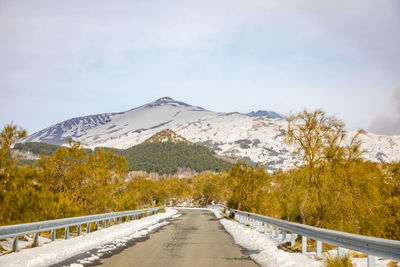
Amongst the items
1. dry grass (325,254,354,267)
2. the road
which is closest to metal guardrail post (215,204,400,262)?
dry grass (325,254,354,267)

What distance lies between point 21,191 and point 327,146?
1402cm

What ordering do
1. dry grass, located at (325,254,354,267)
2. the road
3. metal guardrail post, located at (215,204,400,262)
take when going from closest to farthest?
metal guardrail post, located at (215,204,400,262)
dry grass, located at (325,254,354,267)
the road

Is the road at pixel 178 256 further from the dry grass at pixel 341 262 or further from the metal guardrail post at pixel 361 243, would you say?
the dry grass at pixel 341 262

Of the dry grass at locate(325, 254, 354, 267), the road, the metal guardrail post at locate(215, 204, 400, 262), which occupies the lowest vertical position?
the road

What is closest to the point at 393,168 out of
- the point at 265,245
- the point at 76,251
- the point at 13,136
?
the point at 265,245

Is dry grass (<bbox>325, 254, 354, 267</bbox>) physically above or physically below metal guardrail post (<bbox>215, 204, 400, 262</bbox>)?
below

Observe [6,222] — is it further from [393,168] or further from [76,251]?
[393,168]

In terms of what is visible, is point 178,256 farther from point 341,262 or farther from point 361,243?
point 361,243

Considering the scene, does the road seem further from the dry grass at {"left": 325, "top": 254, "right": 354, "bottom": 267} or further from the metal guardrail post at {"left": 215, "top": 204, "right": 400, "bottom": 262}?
the dry grass at {"left": 325, "top": 254, "right": 354, "bottom": 267}

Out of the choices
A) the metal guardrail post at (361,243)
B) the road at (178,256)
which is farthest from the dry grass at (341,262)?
the road at (178,256)

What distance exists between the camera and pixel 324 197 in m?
16.6

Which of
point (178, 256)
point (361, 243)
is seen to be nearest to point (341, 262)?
point (361, 243)

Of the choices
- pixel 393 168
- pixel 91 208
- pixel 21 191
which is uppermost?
pixel 393 168

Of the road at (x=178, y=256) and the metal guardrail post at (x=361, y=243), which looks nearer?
the metal guardrail post at (x=361, y=243)
